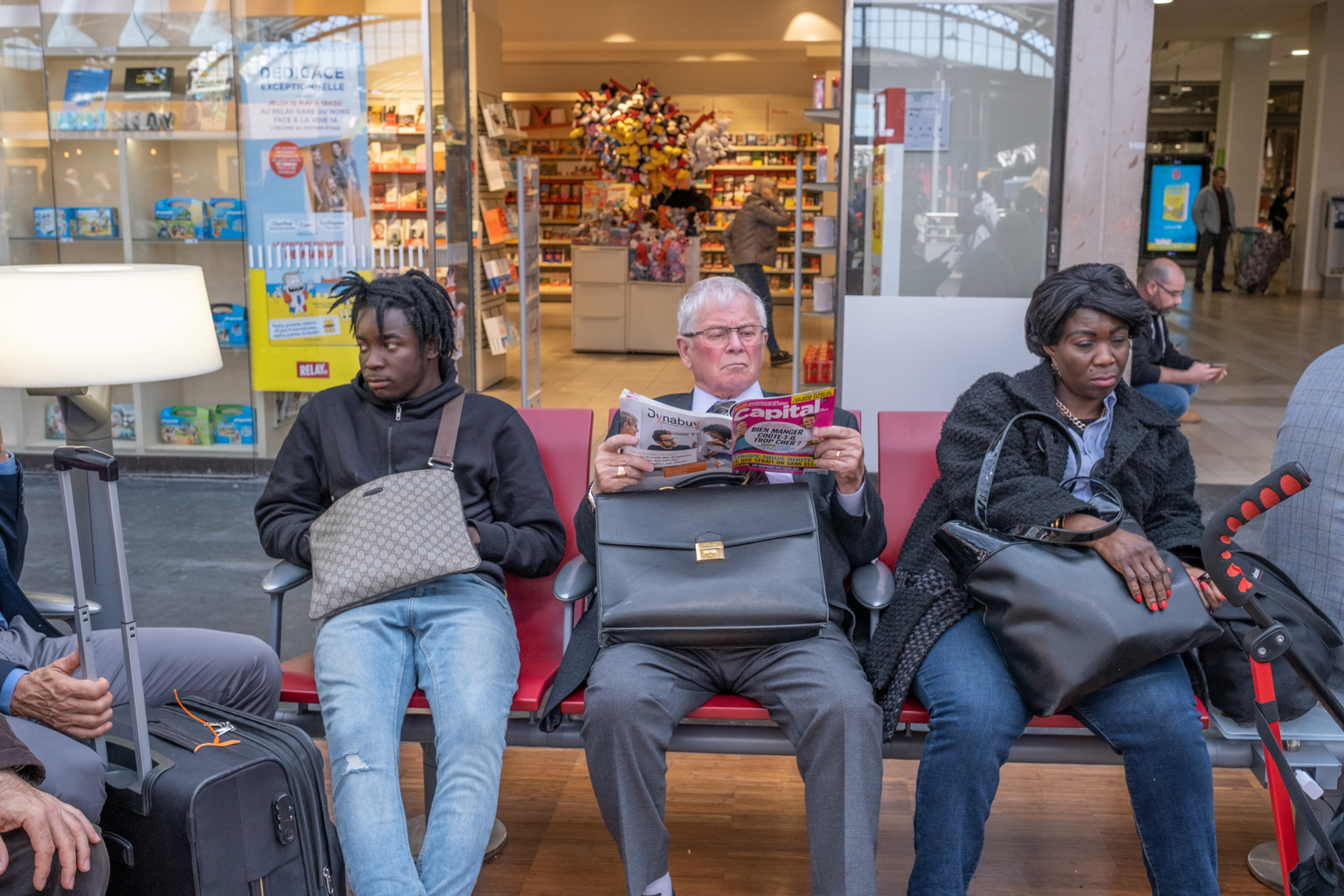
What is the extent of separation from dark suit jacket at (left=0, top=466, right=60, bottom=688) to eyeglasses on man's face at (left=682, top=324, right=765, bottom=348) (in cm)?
138

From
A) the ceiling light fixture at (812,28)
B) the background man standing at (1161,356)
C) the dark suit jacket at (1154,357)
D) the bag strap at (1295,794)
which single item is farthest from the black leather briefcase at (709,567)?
the ceiling light fixture at (812,28)

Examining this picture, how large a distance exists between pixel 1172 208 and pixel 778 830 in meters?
22.6

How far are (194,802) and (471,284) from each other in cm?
475

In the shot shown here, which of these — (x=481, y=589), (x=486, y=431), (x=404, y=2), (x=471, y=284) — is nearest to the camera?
(x=481, y=589)

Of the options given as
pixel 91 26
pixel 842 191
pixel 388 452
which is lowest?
pixel 388 452

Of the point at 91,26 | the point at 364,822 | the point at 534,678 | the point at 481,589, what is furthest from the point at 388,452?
the point at 91,26

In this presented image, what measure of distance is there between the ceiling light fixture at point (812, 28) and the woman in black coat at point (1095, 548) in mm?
9796

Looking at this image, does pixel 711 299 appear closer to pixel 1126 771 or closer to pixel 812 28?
pixel 1126 771

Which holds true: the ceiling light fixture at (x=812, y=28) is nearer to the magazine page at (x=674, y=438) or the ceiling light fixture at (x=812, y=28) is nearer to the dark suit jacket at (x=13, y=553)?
the magazine page at (x=674, y=438)

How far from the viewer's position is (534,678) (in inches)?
89.4

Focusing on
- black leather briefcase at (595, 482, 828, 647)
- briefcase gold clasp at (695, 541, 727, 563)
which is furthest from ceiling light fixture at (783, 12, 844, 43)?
briefcase gold clasp at (695, 541, 727, 563)

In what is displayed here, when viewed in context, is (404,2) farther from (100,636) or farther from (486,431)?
(100,636)

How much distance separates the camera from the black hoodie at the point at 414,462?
2422 mm

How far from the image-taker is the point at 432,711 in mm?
2102
